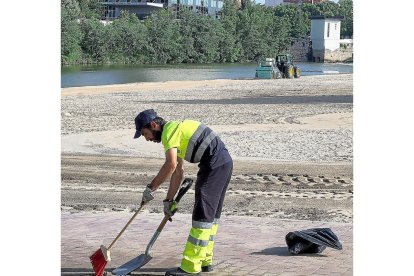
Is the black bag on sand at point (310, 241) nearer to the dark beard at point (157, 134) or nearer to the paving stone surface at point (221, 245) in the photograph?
the paving stone surface at point (221, 245)

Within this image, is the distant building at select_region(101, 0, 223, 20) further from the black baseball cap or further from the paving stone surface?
the black baseball cap

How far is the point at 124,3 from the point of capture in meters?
72.8

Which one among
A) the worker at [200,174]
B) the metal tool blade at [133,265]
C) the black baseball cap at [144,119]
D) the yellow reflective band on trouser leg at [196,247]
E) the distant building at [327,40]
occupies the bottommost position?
the metal tool blade at [133,265]

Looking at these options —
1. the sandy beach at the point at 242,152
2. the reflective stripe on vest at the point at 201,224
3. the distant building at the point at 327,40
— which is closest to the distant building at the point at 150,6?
the distant building at the point at 327,40

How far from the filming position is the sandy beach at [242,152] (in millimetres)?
9930

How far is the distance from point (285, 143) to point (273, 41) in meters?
60.3

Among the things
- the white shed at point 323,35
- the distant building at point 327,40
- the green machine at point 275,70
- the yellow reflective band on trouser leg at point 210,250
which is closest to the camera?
the yellow reflective band on trouser leg at point 210,250

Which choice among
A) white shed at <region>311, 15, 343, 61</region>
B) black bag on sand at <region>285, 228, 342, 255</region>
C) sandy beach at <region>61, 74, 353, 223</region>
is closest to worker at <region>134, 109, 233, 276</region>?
black bag on sand at <region>285, 228, 342, 255</region>

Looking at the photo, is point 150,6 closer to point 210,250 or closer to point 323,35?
point 323,35

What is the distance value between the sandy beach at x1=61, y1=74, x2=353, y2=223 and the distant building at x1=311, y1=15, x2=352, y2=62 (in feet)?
134

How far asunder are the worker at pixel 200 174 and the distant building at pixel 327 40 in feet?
207

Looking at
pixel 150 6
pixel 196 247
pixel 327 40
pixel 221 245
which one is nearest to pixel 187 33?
pixel 150 6
